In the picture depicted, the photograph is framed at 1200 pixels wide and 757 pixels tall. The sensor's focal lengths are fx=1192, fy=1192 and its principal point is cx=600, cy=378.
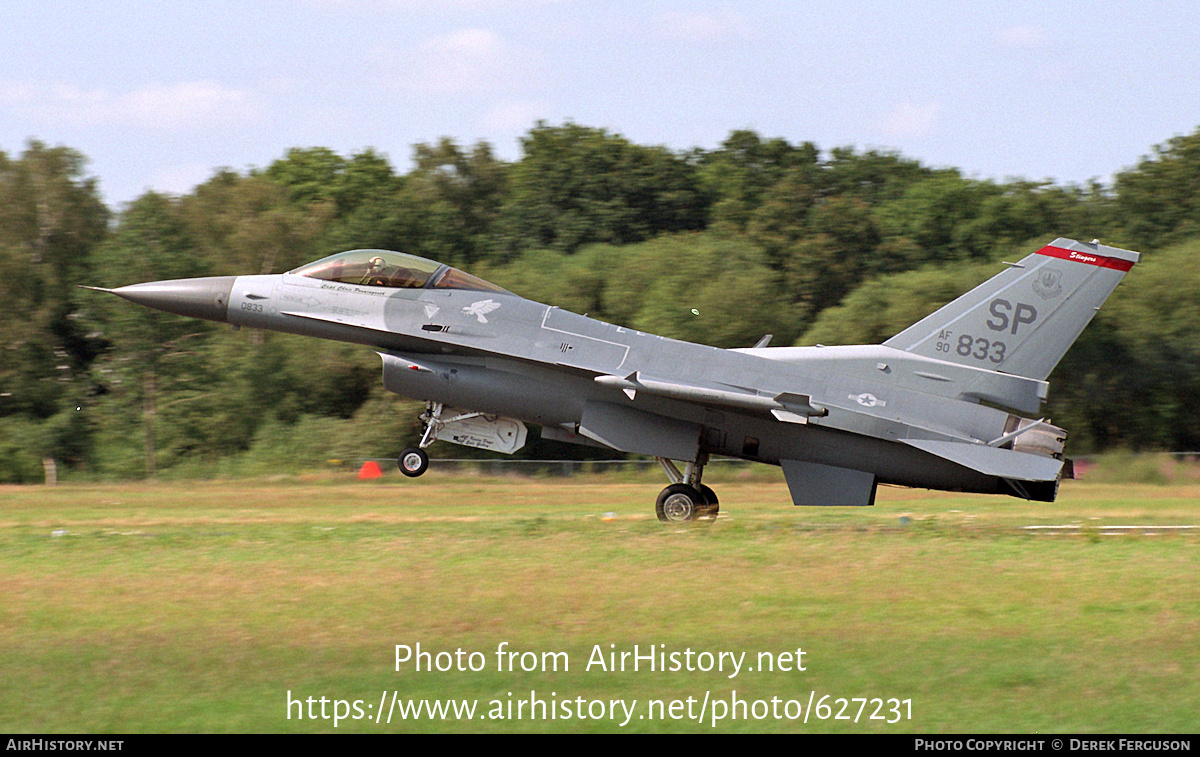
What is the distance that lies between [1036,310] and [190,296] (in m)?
11.3

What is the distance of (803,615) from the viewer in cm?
955

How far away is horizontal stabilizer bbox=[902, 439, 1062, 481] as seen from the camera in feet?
49.5

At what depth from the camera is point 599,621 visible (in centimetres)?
929

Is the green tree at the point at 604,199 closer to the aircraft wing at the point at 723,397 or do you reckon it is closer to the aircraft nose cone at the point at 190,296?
the aircraft nose cone at the point at 190,296

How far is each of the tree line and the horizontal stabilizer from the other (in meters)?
19.9

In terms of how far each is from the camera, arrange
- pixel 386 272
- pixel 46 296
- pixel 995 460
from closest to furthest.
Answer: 1. pixel 995 460
2. pixel 386 272
3. pixel 46 296

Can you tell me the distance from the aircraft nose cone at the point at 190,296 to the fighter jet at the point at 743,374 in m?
0.49

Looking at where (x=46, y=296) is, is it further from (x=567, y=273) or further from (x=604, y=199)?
(x=604, y=199)

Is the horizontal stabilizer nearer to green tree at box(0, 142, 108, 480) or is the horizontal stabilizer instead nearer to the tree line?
the tree line

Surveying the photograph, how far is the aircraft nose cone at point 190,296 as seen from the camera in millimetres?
16094

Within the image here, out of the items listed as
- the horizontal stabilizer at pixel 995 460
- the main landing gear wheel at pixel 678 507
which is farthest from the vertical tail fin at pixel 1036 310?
the main landing gear wheel at pixel 678 507

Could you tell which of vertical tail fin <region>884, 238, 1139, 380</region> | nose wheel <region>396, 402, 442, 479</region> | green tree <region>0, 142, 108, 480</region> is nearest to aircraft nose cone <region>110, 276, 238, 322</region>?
nose wheel <region>396, 402, 442, 479</region>

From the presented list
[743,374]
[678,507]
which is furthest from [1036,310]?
[678,507]
